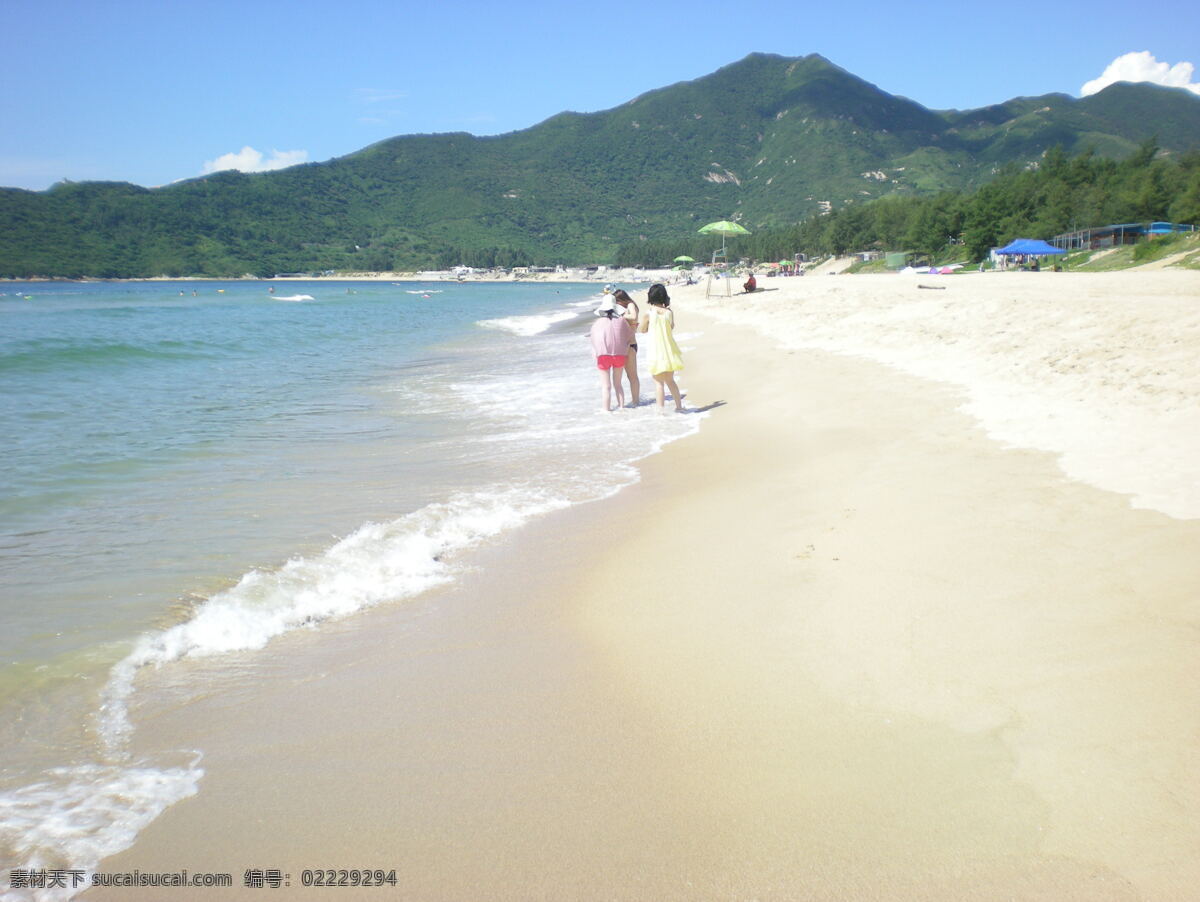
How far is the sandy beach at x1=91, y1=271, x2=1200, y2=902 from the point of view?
2203mm

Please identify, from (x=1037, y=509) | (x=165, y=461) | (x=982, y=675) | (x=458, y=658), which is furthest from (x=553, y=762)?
(x=165, y=461)

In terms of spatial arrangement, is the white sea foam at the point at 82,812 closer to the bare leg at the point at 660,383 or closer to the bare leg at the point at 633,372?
the bare leg at the point at 660,383

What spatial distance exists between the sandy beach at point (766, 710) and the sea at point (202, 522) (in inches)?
9.6

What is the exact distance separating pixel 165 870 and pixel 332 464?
5.72 meters

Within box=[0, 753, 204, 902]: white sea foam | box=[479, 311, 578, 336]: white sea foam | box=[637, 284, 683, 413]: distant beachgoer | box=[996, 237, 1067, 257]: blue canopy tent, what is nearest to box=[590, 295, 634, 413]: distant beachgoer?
box=[637, 284, 683, 413]: distant beachgoer

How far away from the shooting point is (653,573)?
449 centimetres

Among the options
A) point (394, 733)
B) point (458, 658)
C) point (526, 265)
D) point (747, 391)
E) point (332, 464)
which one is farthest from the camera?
point (526, 265)

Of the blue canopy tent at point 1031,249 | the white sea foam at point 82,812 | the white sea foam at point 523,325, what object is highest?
the blue canopy tent at point 1031,249

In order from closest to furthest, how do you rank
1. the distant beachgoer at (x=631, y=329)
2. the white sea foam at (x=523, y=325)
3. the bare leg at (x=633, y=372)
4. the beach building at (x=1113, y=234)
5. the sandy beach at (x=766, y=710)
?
the sandy beach at (x=766, y=710)
the distant beachgoer at (x=631, y=329)
the bare leg at (x=633, y=372)
the white sea foam at (x=523, y=325)
the beach building at (x=1113, y=234)

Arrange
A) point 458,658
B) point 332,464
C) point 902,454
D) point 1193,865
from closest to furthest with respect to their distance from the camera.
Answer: point 1193,865 < point 458,658 < point 902,454 < point 332,464

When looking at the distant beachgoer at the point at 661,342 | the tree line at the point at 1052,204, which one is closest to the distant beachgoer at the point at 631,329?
the distant beachgoer at the point at 661,342

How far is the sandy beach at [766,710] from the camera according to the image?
220cm

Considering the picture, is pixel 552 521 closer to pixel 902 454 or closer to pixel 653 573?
pixel 653 573

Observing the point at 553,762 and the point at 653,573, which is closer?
the point at 553,762
